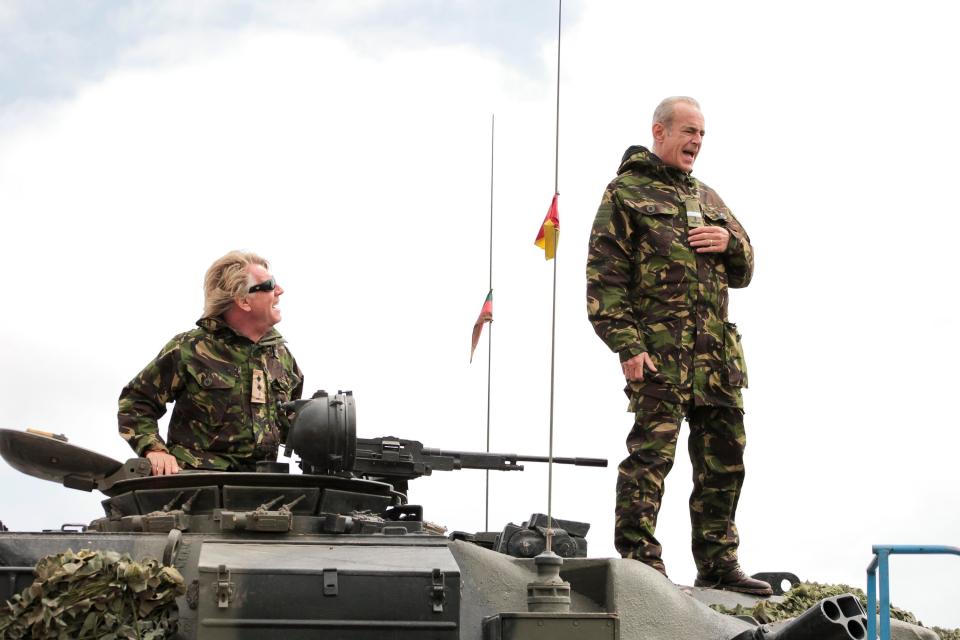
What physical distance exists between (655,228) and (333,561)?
3.74 meters

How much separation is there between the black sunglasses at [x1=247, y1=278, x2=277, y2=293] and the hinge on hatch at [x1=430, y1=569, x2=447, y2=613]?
11.4 ft

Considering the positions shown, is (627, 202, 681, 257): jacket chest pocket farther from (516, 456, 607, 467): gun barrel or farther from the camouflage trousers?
(516, 456, 607, 467): gun barrel

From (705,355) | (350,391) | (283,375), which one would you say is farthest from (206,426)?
(705,355)

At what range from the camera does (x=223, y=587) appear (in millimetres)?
7441

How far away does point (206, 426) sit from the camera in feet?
34.2

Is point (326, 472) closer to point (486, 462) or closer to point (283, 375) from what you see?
point (283, 375)

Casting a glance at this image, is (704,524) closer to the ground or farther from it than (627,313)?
closer to the ground

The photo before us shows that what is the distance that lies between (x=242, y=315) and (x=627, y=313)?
2.56 meters

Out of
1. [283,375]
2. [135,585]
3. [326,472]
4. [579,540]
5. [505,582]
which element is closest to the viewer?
[135,585]

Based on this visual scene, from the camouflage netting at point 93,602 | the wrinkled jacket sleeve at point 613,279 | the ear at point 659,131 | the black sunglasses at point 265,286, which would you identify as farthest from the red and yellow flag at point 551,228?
the camouflage netting at point 93,602

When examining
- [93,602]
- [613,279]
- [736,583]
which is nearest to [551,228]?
[613,279]

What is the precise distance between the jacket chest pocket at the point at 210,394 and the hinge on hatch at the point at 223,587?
2.98m

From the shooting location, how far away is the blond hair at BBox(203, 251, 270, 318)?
10.5 meters

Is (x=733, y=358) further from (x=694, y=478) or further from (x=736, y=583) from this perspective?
(x=736, y=583)
